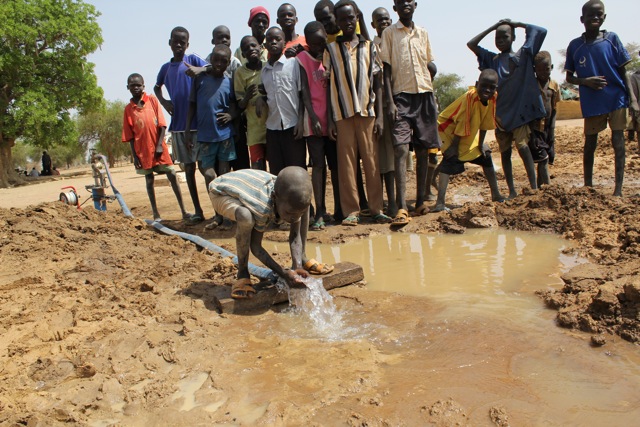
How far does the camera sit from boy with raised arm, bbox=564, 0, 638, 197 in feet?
18.7

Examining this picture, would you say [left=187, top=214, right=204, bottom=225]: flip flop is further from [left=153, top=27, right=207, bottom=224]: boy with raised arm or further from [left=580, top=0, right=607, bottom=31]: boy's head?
[left=580, top=0, right=607, bottom=31]: boy's head

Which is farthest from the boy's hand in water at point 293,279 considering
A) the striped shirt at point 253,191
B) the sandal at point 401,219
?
the sandal at point 401,219

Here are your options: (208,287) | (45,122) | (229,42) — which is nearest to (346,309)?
(208,287)

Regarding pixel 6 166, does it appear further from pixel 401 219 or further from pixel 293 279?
pixel 293 279

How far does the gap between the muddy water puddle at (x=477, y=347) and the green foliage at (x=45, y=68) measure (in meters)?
21.0

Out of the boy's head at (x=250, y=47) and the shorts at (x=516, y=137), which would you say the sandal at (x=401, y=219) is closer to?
the shorts at (x=516, y=137)

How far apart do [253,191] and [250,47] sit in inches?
105

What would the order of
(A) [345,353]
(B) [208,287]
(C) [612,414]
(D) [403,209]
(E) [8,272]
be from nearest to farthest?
(C) [612,414], (A) [345,353], (B) [208,287], (E) [8,272], (D) [403,209]

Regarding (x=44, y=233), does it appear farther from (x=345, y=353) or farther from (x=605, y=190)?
(x=605, y=190)

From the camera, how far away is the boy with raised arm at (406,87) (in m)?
5.62

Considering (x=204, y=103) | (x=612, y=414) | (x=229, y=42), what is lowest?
(x=612, y=414)

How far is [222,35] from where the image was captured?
243 inches

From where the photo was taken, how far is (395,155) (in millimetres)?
5746

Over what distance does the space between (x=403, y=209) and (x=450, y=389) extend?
3337 mm
